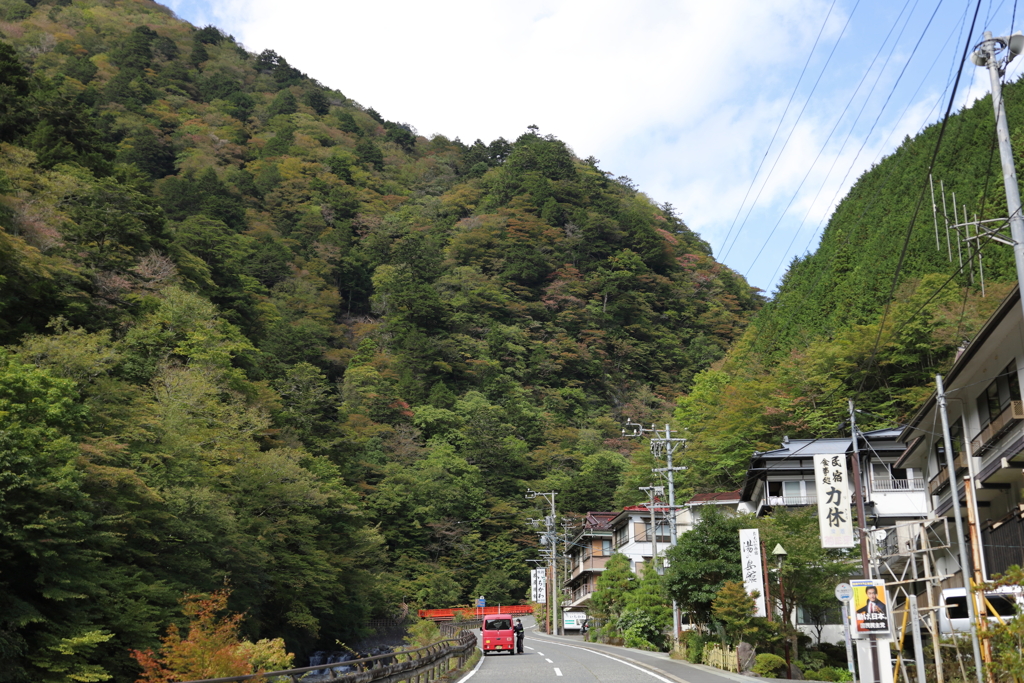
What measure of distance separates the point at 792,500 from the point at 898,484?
4824mm

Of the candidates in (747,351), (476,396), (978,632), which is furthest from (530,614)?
(978,632)

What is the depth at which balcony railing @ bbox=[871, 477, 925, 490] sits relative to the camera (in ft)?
121

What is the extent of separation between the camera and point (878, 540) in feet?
99.1

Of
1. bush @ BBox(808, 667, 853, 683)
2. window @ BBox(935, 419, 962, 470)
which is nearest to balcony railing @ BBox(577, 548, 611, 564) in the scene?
window @ BBox(935, 419, 962, 470)

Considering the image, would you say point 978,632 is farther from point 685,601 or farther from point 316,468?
point 316,468

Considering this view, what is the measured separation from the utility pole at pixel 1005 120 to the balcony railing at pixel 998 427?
779 centimetres

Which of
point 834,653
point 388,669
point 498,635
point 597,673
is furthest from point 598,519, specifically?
point 388,669

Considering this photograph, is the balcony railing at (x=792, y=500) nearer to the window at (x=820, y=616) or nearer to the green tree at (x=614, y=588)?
the window at (x=820, y=616)

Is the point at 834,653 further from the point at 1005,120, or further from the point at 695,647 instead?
the point at 1005,120

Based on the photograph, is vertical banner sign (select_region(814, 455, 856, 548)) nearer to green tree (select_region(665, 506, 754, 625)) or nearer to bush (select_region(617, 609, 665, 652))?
green tree (select_region(665, 506, 754, 625))

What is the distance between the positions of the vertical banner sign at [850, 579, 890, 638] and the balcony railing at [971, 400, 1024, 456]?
29.5 ft

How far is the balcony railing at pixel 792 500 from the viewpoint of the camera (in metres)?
38.5

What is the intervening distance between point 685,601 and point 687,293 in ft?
241


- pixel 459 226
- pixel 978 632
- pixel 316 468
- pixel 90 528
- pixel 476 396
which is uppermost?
pixel 459 226
